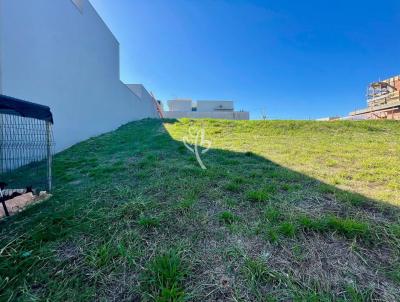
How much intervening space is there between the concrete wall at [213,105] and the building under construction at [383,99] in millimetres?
14498

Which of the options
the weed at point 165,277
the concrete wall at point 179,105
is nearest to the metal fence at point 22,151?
the weed at point 165,277

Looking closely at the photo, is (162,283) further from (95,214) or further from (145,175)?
(145,175)

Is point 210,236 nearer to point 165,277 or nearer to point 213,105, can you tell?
point 165,277

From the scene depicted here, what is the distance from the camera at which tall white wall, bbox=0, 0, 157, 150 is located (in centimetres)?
403

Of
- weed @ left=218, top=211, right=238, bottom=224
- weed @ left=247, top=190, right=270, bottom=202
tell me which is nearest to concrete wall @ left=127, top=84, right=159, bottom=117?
weed @ left=247, top=190, right=270, bottom=202

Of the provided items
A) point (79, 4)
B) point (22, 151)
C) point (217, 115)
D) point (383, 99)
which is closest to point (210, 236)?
point (22, 151)

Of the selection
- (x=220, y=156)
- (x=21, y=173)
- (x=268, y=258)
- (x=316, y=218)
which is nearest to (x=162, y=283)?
(x=268, y=258)

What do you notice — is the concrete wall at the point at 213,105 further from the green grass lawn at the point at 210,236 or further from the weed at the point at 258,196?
the weed at the point at 258,196

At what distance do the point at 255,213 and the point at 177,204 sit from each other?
820 millimetres

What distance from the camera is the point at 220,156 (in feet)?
14.4

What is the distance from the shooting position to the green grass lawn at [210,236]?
1.34m

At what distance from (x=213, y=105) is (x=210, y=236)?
2943cm

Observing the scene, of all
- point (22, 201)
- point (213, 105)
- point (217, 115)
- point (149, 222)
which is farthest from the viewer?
point (213, 105)

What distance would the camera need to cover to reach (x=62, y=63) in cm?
559
